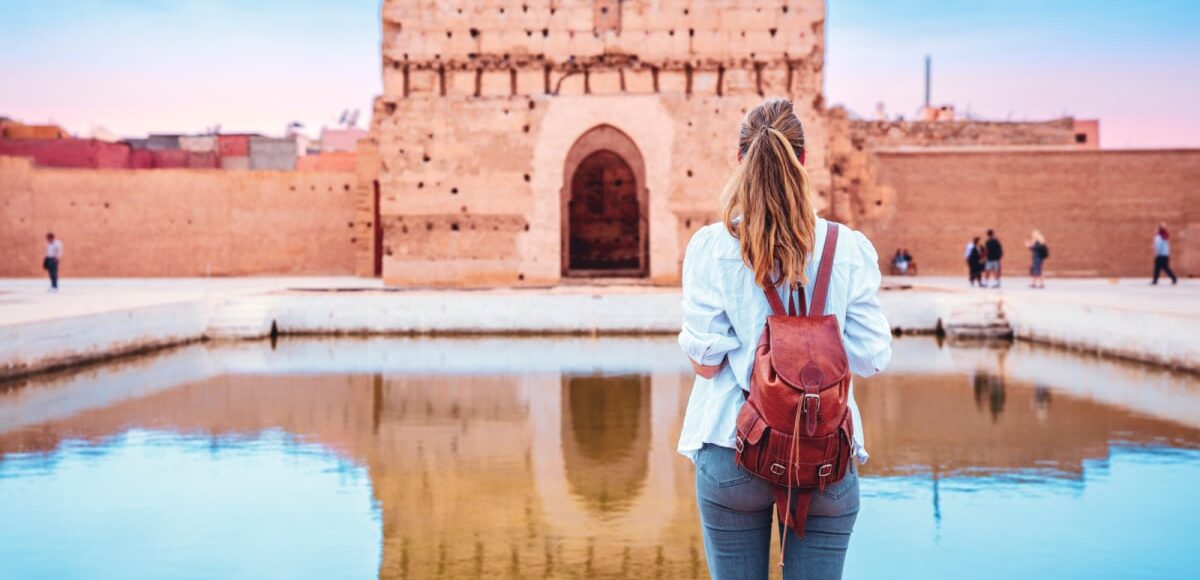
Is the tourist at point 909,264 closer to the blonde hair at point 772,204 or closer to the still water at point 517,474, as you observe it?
the still water at point 517,474

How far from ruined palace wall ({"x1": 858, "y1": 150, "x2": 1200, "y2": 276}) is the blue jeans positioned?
19.5 m

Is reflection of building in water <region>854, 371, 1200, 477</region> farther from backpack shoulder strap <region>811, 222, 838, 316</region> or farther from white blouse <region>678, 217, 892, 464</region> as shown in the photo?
backpack shoulder strap <region>811, 222, 838, 316</region>

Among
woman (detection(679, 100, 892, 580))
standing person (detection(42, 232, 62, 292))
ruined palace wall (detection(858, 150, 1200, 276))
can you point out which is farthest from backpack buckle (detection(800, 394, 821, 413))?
ruined palace wall (detection(858, 150, 1200, 276))

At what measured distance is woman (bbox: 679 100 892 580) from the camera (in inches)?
83.0

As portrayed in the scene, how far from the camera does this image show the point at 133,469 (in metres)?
5.87

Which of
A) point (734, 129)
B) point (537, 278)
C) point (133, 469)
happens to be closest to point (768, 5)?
point (734, 129)

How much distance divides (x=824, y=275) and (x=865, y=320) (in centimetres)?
15

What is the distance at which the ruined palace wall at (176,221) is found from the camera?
849 inches

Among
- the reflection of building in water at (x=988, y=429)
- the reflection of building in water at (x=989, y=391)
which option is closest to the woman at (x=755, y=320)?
the reflection of building in water at (x=988, y=429)

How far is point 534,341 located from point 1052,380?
534 cm

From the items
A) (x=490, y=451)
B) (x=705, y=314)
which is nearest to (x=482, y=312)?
(x=490, y=451)

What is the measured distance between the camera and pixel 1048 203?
Answer: 2112 centimetres

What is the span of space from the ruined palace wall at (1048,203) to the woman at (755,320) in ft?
63.7

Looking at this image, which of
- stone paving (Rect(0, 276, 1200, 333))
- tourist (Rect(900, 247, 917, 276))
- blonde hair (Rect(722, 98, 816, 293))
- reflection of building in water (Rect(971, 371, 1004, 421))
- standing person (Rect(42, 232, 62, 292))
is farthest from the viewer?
tourist (Rect(900, 247, 917, 276))
